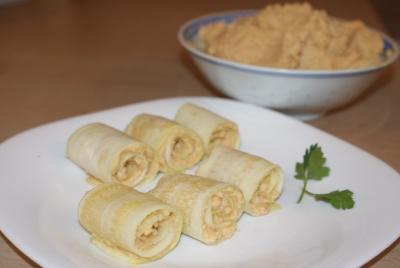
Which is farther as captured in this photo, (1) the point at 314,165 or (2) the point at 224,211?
(1) the point at 314,165

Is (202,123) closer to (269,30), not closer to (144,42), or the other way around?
(269,30)

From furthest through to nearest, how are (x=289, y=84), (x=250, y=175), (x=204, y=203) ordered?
(x=289, y=84) < (x=250, y=175) < (x=204, y=203)

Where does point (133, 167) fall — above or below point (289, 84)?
below

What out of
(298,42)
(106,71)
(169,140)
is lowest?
(106,71)

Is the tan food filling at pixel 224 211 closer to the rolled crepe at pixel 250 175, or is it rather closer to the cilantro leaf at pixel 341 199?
the rolled crepe at pixel 250 175

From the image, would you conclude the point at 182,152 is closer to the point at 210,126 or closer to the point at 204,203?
the point at 210,126

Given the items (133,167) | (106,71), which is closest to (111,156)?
(133,167)

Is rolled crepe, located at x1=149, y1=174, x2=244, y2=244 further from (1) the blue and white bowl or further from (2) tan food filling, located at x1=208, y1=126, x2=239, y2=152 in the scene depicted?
(1) the blue and white bowl

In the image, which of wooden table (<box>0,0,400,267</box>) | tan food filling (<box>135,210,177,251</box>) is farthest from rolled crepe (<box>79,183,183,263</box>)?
wooden table (<box>0,0,400,267</box>)
